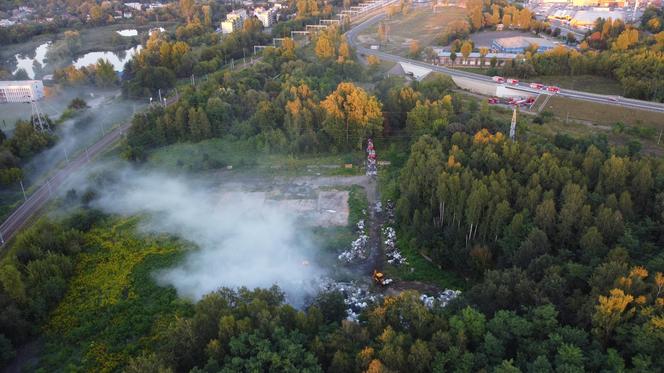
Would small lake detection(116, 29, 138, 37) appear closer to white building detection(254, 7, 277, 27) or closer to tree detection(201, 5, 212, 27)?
tree detection(201, 5, 212, 27)

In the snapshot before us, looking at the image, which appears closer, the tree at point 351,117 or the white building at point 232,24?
the tree at point 351,117

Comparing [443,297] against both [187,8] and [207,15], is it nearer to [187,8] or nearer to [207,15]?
[207,15]

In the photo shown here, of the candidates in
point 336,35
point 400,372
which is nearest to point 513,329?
point 400,372

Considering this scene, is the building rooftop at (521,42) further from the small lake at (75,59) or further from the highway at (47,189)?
the small lake at (75,59)

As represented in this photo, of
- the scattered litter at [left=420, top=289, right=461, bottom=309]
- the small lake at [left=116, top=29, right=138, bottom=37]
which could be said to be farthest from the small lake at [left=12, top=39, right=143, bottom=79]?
the scattered litter at [left=420, top=289, right=461, bottom=309]

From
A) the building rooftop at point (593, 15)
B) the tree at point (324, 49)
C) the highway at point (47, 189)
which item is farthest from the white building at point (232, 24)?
the building rooftop at point (593, 15)

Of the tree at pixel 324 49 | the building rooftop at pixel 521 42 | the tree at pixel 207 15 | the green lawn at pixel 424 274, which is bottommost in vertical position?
the green lawn at pixel 424 274
